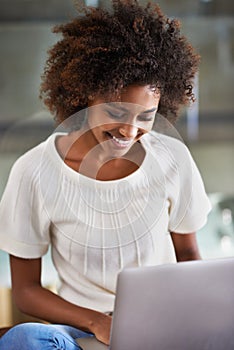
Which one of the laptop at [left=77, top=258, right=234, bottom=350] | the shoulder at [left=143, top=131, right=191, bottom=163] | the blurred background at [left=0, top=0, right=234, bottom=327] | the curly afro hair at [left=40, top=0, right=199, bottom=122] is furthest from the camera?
the blurred background at [left=0, top=0, right=234, bottom=327]

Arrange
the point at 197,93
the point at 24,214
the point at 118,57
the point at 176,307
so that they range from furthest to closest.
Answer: the point at 197,93, the point at 24,214, the point at 118,57, the point at 176,307

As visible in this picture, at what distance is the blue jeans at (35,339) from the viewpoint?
1085 mm

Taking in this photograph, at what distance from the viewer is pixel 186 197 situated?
4.20 feet

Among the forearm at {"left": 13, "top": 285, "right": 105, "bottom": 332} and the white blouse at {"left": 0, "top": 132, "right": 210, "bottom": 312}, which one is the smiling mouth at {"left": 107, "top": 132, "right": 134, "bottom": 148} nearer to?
the white blouse at {"left": 0, "top": 132, "right": 210, "bottom": 312}

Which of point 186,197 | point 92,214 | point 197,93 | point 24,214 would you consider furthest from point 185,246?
point 197,93

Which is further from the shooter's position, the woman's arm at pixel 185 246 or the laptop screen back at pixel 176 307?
the woman's arm at pixel 185 246

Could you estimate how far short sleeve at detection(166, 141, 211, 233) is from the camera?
126 cm

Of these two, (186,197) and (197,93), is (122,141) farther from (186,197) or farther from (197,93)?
(197,93)

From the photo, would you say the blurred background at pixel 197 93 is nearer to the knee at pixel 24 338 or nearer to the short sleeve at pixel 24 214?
the short sleeve at pixel 24 214

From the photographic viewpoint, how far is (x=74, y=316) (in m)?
1.20

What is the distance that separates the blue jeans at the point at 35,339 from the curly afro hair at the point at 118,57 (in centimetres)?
36

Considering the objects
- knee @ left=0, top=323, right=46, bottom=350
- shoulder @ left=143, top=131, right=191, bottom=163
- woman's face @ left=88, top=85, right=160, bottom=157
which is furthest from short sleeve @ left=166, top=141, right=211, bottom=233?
knee @ left=0, top=323, right=46, bottom=350

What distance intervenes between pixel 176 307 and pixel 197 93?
1267 millimetres

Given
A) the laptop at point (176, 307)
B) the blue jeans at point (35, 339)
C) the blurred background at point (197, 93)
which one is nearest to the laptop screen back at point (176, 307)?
the laptop at point (176, 307)
